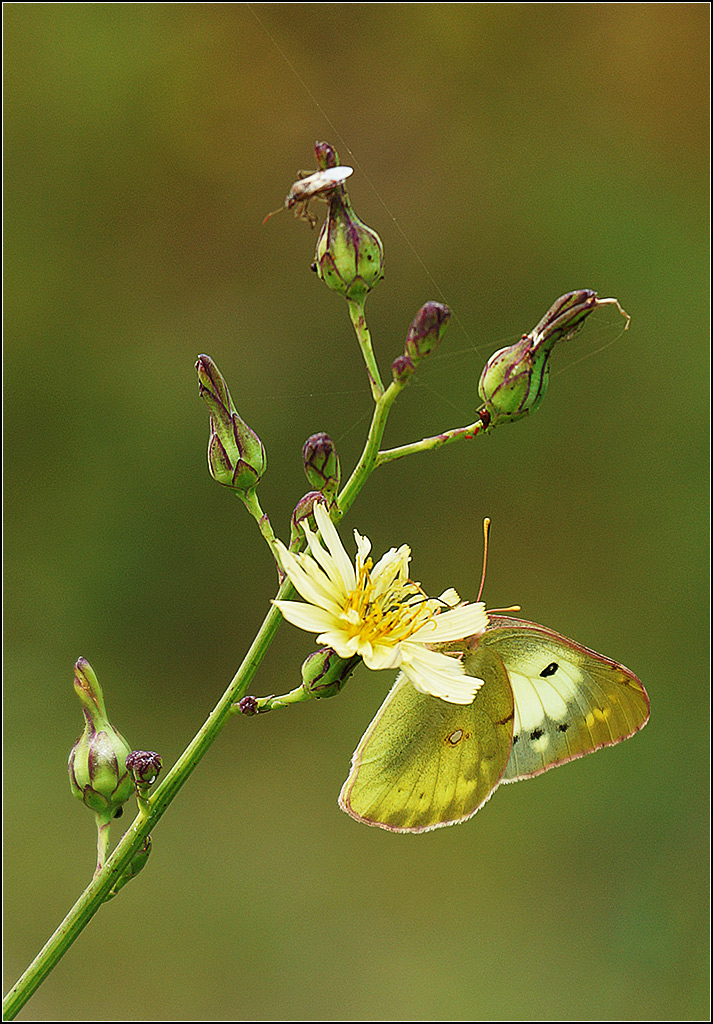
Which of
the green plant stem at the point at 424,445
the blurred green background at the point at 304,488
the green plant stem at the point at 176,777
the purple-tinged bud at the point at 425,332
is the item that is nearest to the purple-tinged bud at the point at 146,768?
the green plant stem at the point at 176,777

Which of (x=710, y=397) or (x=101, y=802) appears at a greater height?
(x=101, y=802)

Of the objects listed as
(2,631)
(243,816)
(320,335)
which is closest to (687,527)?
(320,335)

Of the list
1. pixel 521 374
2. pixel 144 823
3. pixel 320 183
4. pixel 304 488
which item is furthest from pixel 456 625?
pixel 304 488

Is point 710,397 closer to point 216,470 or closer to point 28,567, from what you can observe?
point 28,567

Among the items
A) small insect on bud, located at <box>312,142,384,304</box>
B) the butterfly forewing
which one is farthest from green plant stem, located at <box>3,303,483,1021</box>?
the butterfly forewing

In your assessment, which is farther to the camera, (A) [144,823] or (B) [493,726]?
(B) [493,726]

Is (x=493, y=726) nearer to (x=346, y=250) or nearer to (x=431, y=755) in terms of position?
(x=431, y=755)

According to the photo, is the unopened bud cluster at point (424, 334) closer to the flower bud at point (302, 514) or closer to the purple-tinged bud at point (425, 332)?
the purple-tinged bud at point (425, 332)
